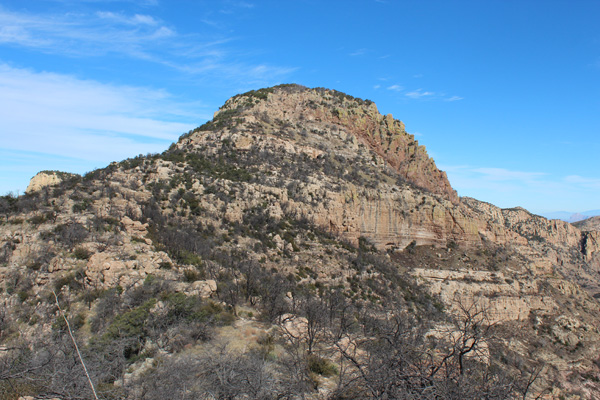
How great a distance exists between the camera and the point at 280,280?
1903 cm

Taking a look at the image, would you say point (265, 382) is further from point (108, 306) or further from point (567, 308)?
point (567, 308)

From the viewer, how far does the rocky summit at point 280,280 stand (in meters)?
7.25

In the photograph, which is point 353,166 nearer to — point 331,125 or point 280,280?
point 331,125

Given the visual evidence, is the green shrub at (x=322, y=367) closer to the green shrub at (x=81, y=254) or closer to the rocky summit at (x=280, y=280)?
the rocky summit at (x=280, y=280)

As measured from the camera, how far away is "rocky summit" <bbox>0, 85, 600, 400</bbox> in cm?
725

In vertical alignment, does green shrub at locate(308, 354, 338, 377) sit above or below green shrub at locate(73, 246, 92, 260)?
below

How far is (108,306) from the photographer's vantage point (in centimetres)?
1202

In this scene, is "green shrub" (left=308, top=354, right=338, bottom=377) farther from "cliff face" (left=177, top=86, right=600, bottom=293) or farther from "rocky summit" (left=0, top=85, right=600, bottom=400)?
"cliff face" (left=177, top=86, right=600, bottom=293)

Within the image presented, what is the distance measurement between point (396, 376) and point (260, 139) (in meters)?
35.4

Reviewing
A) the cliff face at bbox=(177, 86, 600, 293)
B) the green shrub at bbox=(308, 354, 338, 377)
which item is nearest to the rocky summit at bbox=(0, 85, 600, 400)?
the green shrub at bbox=(308, 354, 338, 377)

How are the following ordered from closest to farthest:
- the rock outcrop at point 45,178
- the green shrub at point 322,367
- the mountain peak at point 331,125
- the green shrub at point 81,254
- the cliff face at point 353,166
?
1. the green shrub at point 322,367
2. the green shrub at point 81,254
3. the cliff face at point 353,166
4. the rock outcrop at point 45,178
5. the mountain peak at point 331,125

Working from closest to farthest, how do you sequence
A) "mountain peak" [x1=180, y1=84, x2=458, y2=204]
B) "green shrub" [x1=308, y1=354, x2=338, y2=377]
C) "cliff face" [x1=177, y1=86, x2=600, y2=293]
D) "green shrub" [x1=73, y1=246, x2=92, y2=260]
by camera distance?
"green shrub" [x1=308, y1=354, x2=338, y2=377] → "green shrub" [x1=73, y1=246, x2=92, y2=260] → "cliff face" [x1=177, y1=86, x2=600, y2=293] → "mountain peak" [x1=180, y1=84, x2=458, y2=204]

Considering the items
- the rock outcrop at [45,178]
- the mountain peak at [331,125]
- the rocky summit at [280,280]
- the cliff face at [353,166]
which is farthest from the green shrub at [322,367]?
the rock outcrop at [45,178]

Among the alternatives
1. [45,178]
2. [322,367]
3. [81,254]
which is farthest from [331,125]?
[322,367]
